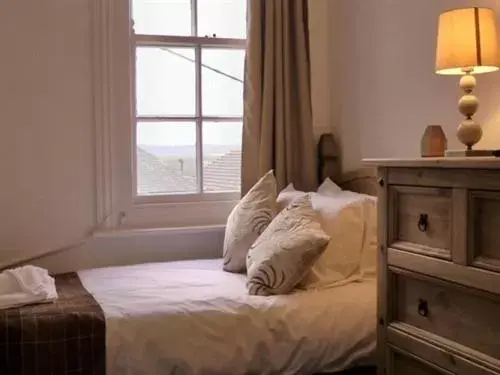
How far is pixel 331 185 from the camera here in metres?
3.12

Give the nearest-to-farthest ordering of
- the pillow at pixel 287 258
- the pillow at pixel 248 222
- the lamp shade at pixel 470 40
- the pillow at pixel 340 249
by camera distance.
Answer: the lamp shade at pixel 470 40
the pillow at pixel 287 258
the pillow at pixel 340 249
the pillow at pixel 248 222

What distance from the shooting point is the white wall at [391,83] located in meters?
2.54

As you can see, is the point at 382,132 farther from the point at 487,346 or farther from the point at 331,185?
the point at 487,346

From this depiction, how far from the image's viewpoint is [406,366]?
1.93m

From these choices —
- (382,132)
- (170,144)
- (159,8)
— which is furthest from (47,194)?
(382,132)

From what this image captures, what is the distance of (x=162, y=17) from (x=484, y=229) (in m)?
2.18

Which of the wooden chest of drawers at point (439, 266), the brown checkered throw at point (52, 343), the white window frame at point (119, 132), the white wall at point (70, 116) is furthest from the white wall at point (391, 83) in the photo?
the brown checkered throw at point (52, 343)

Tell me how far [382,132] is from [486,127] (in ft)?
2.35

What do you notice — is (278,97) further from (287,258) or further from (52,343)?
(52,343)

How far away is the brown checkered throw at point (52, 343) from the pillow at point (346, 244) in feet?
2.62

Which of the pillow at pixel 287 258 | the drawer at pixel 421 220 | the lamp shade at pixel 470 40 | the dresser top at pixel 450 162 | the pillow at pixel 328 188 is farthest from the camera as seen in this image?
the pillow at pixel 328 188

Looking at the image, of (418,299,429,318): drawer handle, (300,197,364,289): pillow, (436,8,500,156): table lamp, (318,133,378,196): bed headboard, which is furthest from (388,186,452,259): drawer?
(318,133,378,196): bed headboard

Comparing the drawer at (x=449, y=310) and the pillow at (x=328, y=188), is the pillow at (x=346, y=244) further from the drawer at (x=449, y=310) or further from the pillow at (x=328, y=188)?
the drawer at (x=449, y=310)

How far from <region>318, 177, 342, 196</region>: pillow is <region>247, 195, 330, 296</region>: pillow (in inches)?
24.3
